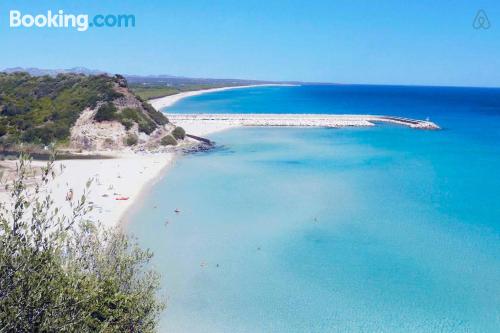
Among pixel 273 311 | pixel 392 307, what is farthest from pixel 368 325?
pixel 273 311

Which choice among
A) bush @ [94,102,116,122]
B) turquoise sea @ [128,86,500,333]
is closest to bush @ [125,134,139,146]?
bush @ [94,102,116,122]

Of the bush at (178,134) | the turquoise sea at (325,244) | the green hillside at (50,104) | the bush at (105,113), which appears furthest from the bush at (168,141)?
the turquoise sea at (325,244)

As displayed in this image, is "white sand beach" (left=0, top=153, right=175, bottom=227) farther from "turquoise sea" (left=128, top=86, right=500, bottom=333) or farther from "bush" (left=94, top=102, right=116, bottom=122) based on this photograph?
"bush" (left=94, top=102, right=116, bottom=122)

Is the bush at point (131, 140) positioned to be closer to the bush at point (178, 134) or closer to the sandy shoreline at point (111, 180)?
the sandy shoreline at point (111, 180)

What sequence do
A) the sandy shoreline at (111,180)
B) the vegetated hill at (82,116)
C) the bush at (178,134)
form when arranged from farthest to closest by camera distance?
the bush at (178,134)
the vegetated hill at (82,116)
the sandy shoreline at (111,180)

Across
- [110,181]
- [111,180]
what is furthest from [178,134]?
[110,181]

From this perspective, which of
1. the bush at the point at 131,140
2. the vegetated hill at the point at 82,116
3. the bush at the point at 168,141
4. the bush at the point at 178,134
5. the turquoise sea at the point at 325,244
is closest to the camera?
the turquoise sea at the point at 325,244

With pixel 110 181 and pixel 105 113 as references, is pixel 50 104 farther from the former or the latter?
pixel 110 181

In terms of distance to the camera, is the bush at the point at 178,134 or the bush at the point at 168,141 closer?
the bush at the point at 168,141
